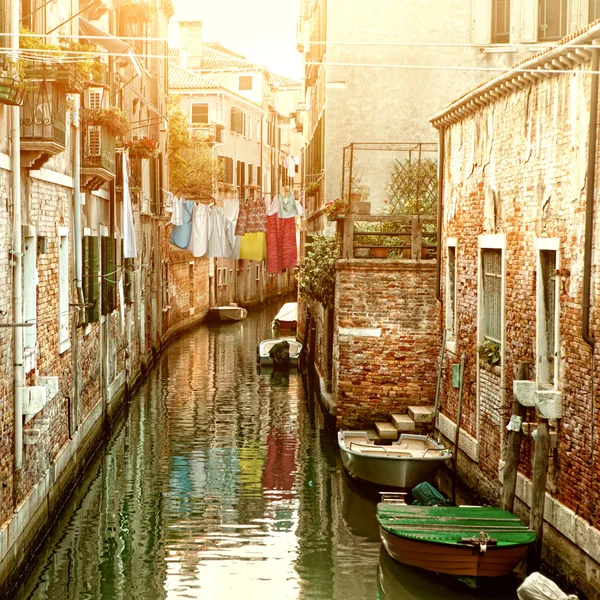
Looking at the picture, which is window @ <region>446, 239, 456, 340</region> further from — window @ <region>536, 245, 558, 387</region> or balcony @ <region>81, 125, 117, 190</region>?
balcony @ <region>81, 125, 117, 190</region>

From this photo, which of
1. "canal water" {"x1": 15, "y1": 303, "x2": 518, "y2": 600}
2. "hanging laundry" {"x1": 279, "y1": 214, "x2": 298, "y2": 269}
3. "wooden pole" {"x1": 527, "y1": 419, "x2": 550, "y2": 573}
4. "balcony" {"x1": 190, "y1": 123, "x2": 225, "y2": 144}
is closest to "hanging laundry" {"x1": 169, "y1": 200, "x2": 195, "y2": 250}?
"hanging laundry" {"x1": 279, "y1": 214, "x2": 298, "y2": 269}

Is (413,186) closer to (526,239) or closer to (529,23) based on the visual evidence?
(529,23)

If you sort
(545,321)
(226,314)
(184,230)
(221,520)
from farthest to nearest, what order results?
1. (226,314)
2. (184,230)
3. (221,520)
4. (545,321)

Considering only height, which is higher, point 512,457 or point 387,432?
point 512,457

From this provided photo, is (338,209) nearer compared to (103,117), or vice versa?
(103,117)

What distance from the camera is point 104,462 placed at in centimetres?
1534

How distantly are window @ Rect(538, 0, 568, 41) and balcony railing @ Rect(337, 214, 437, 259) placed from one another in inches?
171

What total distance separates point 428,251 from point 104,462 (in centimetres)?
597

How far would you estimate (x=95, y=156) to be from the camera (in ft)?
47.6

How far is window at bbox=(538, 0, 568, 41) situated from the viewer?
1819cm

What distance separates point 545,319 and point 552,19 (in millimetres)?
10154

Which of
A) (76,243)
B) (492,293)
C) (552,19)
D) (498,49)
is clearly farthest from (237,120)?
(492,293)

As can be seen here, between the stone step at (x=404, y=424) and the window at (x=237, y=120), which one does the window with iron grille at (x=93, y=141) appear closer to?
the stone step at (x=404, y=424)

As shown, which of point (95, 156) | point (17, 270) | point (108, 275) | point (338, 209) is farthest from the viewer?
point (108, 275)
